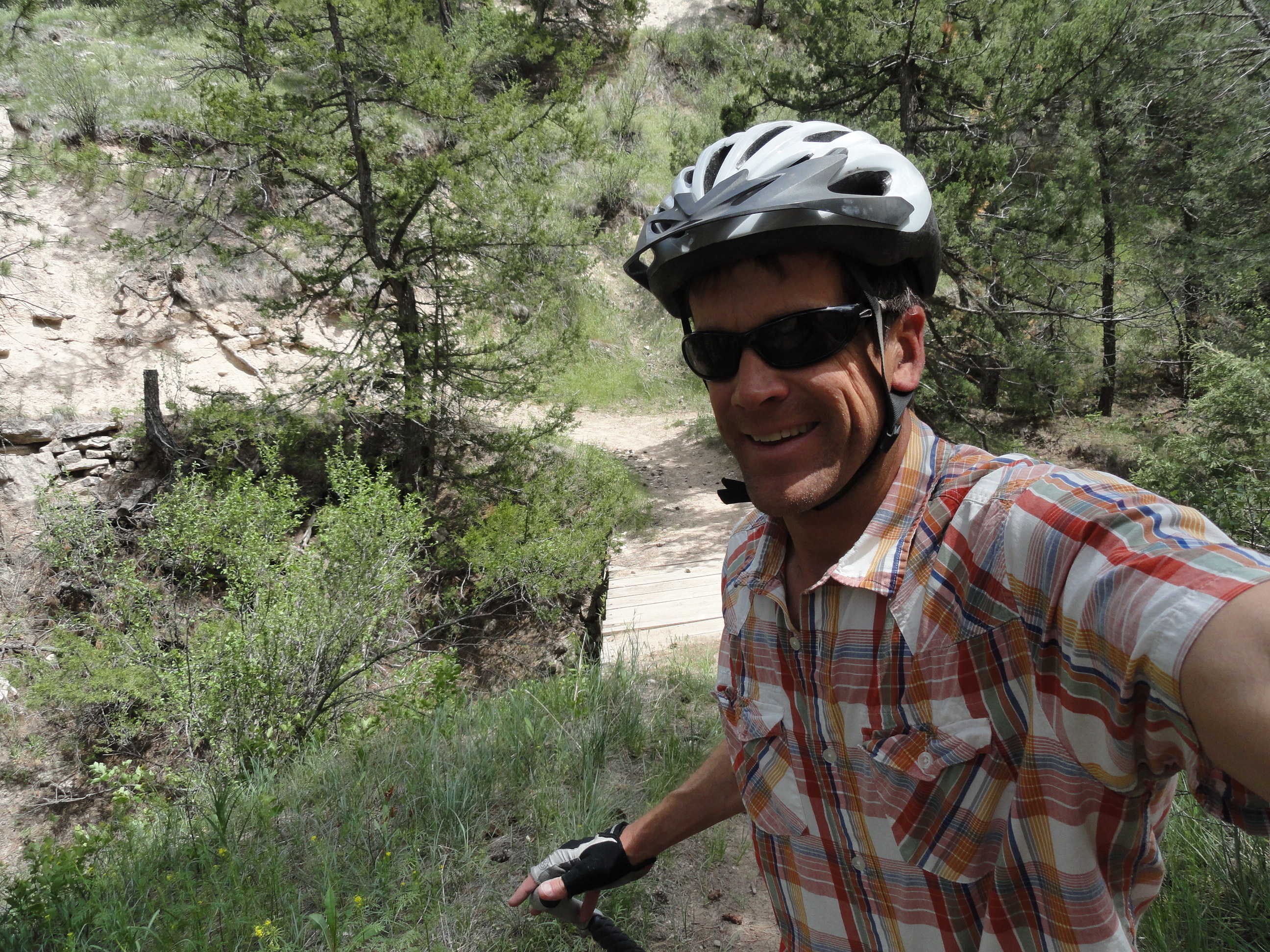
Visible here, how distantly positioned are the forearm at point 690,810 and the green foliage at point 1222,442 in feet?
21.3

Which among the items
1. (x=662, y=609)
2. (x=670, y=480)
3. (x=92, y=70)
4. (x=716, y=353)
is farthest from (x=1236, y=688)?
(x=92, y=70)

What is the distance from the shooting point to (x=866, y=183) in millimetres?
1346

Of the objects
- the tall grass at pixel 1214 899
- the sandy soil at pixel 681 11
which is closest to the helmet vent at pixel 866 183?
the tall grass at pixel 1214 899

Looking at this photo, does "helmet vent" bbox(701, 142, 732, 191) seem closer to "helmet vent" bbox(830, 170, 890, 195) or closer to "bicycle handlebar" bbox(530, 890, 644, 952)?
"helmet vent" bbox(830, 170, 890, 195)

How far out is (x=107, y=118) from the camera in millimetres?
12859

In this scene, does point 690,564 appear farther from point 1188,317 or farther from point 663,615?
point 1188,317

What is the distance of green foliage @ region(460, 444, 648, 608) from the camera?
9.30 m

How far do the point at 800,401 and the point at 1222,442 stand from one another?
825 cm

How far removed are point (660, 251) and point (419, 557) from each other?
9268 mm

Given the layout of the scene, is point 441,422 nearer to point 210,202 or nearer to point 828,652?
point 210,202

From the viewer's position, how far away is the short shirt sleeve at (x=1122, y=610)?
717mm

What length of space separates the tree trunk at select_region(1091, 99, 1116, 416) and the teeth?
845cm

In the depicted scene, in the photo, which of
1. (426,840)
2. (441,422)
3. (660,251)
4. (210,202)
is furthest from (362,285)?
(660,251)

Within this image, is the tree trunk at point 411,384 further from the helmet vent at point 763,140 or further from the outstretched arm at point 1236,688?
the outstretched arm at point 1236,688
